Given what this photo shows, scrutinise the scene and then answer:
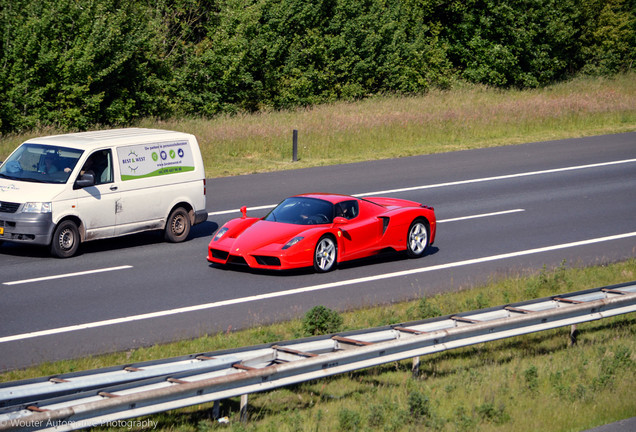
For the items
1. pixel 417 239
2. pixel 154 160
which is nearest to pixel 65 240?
pixel 154 160

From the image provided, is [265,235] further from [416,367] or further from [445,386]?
[445,386]

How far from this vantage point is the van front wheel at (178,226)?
1708 centimetres

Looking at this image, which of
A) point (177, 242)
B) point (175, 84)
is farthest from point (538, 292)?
point (175, 84)

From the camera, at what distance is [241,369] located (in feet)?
26.3

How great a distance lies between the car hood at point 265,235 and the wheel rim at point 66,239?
3128mm

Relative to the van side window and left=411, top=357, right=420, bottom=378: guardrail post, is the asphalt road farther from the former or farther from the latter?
left=411, top=357, right=420, bottom=378: guardrail post

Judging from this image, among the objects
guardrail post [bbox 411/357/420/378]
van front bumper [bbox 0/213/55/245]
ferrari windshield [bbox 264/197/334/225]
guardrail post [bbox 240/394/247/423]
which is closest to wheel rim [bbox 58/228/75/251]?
van front bumper [bbox 0/213/55/245]

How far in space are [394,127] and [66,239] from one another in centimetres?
1859

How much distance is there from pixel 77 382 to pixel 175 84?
110 feet

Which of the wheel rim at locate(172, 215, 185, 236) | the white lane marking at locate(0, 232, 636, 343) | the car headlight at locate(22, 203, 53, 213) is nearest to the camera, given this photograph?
the white lane marking at locate(0, 232, 636, 343)

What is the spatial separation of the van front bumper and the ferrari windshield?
3.84 metres

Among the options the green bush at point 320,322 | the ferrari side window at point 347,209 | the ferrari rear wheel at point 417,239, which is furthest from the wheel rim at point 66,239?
the green bush at point 320,322

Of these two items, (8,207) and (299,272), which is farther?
(8,207)

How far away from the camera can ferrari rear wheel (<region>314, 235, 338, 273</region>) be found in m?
14.6
